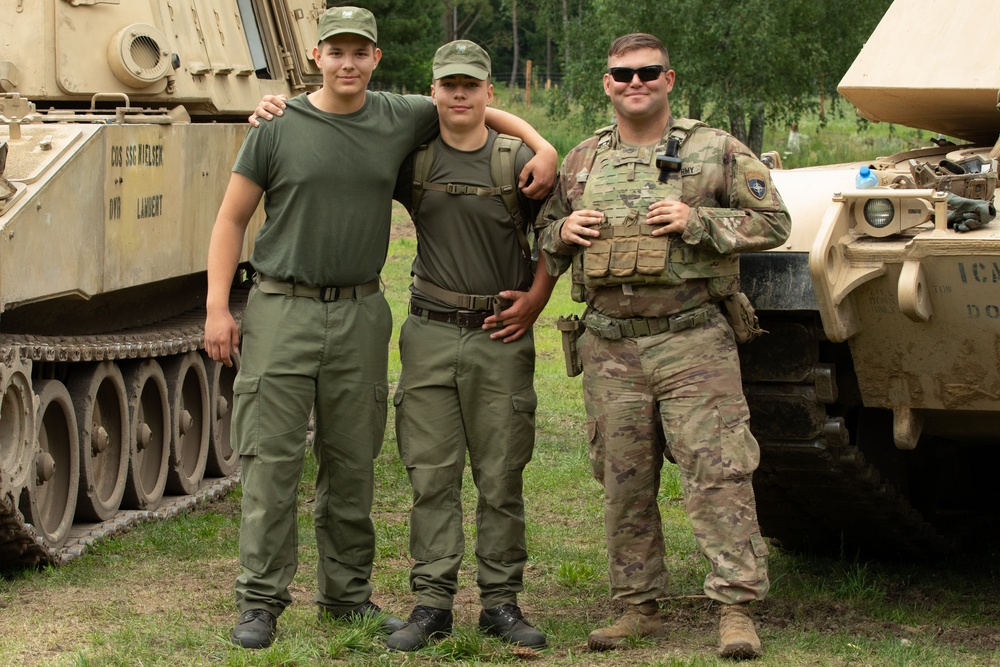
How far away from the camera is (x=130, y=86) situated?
729cm

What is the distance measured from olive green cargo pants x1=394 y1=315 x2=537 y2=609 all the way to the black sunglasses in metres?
0.93

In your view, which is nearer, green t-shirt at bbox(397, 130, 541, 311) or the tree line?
green t-shirt at bbox(397, 130, 541, 311)

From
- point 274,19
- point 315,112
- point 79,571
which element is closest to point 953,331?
point 315,112

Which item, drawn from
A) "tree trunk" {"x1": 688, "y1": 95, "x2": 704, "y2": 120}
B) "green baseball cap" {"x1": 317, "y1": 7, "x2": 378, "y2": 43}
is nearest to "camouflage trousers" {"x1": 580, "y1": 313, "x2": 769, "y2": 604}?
"green baseball cap" {"x1": 317, "y1": 7, "x2": 378, "y2": 43}

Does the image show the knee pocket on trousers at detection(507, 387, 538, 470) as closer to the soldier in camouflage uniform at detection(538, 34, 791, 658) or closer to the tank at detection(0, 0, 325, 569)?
the soldier in camouflage uniform at detection(538, 34, 791, 658)

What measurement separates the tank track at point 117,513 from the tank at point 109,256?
0.01 meters

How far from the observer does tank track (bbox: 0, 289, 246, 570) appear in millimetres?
6035

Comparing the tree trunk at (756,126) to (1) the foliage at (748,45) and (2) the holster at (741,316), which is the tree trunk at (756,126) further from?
(2) the holster at (741,316)

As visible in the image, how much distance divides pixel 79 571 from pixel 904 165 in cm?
371

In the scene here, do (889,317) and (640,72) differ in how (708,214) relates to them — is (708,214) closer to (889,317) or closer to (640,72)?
(640,72)

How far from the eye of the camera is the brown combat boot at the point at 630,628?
16.1ft

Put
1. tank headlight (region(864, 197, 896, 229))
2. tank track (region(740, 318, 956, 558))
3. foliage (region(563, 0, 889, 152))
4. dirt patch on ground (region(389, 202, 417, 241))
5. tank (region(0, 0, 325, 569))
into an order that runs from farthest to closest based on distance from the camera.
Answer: dirt patch on ground (region(389, 202, 417, 241)) → foliage (region(563, 0, 889, 152)) → tank (region(0, 0, 325, 569)) → tank track (region(740, 318, 956, 558)) → tank headlight (region(864, 197, 896, 229))

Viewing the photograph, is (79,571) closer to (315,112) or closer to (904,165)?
(315,112)

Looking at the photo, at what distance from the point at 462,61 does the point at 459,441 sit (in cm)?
124
